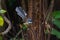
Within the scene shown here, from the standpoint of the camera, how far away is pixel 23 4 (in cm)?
167

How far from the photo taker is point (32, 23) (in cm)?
112

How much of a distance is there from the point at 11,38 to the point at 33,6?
0.61m

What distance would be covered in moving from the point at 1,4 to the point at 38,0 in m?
0.54

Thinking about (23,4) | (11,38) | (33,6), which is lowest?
(11,38)

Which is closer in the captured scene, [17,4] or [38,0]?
[38,0]

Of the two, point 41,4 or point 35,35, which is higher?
point 41,4

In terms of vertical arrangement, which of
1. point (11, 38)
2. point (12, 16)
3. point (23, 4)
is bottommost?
point (11, 38)

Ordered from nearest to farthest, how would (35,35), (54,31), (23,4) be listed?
(35,35) → (54,31) → (23,4)

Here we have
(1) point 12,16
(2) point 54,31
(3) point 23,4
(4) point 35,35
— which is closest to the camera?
(4) point 35,35

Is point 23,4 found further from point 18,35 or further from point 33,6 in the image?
point 33,6

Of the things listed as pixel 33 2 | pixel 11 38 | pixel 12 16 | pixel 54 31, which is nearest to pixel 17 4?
pixel 12 16

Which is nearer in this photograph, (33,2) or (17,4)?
(33,2)

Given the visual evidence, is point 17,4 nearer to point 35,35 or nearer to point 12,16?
point 12,16

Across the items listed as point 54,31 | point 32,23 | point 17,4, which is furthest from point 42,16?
point 17,4
